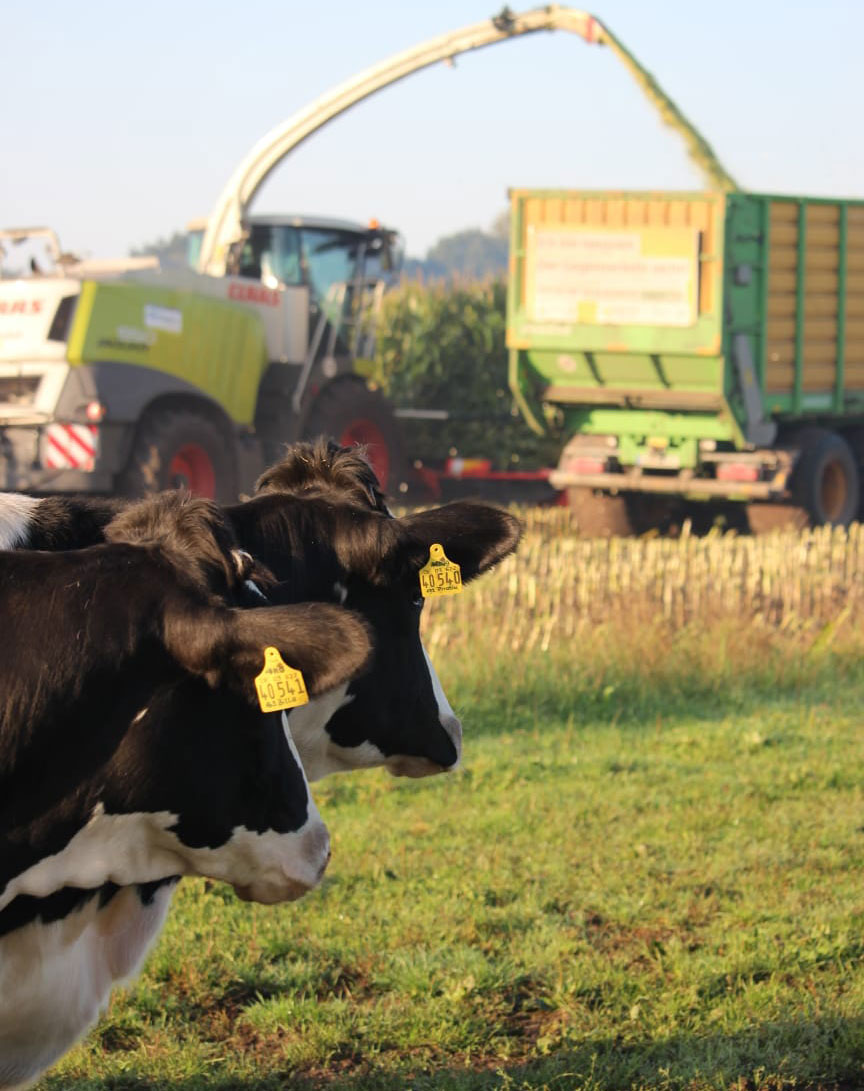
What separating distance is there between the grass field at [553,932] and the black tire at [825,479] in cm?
667

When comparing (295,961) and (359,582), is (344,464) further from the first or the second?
(295,961)

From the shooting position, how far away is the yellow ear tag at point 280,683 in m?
2.62

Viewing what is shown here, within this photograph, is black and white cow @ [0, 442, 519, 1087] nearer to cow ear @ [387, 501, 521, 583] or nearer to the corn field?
cow ear @ [387, 501, 521, 583]

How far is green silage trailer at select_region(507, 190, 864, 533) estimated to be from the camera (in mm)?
13828

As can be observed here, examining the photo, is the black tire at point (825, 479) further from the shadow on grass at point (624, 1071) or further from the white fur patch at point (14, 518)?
the white fur patch at point (14, 518)

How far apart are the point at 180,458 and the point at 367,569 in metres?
10.4

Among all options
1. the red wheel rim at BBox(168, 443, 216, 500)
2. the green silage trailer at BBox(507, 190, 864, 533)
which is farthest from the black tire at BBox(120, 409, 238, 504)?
the green silage trailer at BBox(507, 190, 864, 533)

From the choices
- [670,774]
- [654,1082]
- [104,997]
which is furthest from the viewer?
[670,774]

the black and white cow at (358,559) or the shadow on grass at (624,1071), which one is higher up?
the black and white cow at (358,559)

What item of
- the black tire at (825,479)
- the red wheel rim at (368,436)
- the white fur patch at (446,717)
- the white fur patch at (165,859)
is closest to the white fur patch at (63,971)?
the white fur patch at (165,859)

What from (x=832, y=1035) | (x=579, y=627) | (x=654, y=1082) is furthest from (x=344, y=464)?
(x=579, y=627)

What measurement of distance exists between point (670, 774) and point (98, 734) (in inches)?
182

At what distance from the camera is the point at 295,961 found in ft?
16.3

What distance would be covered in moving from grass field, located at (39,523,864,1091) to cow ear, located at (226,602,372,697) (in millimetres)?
1830
